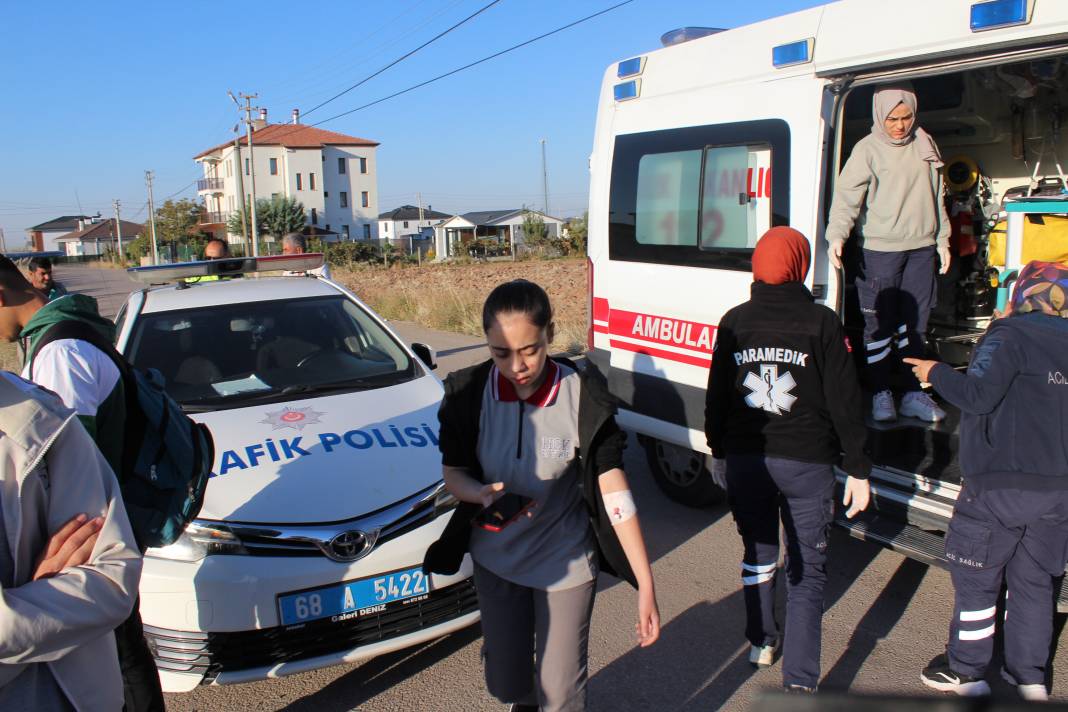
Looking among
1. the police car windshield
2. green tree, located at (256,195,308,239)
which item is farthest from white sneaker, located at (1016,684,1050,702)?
green tree, located at (256,195,308,239)

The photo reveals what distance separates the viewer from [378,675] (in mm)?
3604

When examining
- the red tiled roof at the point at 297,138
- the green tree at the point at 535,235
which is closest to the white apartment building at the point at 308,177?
the red tiled roof at the point at 297,138

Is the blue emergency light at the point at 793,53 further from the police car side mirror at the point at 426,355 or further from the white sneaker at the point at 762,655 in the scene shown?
the white sneaker at the point at 762,655

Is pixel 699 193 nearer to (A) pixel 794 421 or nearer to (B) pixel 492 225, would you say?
(A) pixel 794 421

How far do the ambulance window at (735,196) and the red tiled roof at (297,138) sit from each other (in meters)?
78.7

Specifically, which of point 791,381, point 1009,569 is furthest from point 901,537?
point 791,381

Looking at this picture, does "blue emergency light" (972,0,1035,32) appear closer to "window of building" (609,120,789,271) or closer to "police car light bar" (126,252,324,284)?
"window of building" (609,120,789,271)

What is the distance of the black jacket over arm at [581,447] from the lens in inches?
91.8

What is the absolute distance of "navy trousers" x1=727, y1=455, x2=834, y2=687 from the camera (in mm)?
3152

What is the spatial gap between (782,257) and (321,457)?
209 cm

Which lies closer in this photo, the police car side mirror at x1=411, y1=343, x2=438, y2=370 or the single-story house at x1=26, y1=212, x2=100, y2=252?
the police car side mirror at x1=411, y1=343, x2=438, y2=370

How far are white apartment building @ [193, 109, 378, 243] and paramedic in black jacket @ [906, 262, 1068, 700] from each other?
79021 mm

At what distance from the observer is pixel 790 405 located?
10.5ft

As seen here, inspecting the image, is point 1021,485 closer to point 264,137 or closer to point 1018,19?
point 1018,19
